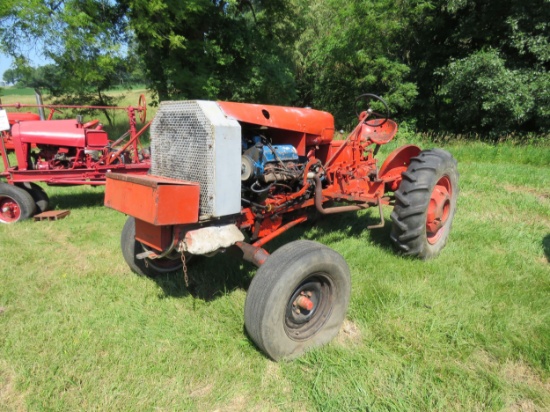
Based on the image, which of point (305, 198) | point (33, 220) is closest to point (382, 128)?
point (305, 198)

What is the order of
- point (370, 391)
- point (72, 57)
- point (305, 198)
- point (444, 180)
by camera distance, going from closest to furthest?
point (370, 391) → point (305, 198) → point (444, 180) → point (72, 57)

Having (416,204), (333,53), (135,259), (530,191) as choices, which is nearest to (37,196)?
(135,259)

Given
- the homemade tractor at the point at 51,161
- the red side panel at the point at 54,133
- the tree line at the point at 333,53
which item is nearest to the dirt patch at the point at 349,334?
the homemade tractor at the point at 51,161

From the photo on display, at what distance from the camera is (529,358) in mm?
2168

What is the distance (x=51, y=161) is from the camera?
5.66 meters

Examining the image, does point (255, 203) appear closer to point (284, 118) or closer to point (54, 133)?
point (284, 118)

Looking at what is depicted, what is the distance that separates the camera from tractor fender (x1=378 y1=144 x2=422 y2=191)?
3746 millimetres

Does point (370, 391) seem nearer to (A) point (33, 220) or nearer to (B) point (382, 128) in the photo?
(B) point (382, 128)

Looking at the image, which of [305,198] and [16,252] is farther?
[16,252]

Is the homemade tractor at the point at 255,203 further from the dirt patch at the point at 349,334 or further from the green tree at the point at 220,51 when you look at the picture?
the green tree at the point at 220,51

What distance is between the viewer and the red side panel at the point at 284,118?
2.45m

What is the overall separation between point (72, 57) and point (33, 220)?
20.0 ft

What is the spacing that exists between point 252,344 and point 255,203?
0.99 meters

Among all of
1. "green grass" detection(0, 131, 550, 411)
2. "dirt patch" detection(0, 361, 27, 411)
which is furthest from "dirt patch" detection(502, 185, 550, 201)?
"dirt patch" detection(0, 361, 27, 411)
